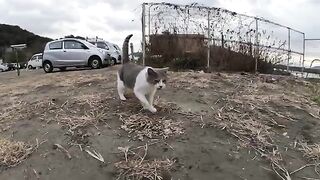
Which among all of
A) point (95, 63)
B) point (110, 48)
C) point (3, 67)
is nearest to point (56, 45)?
point (95, 63)

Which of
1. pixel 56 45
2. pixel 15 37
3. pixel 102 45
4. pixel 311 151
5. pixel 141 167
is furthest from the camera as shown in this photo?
pixel 15 37

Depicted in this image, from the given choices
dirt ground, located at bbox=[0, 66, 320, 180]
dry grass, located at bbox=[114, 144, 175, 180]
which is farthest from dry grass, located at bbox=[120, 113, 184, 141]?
dry grass, located at bbox=[114, 144, 175, 180]

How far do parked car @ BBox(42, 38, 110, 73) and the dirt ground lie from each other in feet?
34.0

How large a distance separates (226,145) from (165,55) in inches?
297

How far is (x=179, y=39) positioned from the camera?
1352 centimetres

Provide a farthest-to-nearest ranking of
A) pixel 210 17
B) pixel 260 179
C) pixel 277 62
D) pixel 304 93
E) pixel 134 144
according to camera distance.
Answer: pixel 277 62
pixel 210 17
pixel 304 93
pixel 134 144
pixel 260 179

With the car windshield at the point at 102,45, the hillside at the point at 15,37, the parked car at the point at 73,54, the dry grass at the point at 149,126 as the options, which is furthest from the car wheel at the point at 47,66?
the hillside at the point at 15,37

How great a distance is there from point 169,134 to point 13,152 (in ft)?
6.91

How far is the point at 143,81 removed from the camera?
6.59 meters

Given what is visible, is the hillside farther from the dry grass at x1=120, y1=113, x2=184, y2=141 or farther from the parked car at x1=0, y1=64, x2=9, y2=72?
the dry grass at x1=120, y1=113, x2=184, y2=141

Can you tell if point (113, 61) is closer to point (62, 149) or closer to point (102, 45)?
point (102, 45)

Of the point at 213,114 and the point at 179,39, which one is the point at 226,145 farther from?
the point at 179,39

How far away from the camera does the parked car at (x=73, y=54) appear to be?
19125 millimetres

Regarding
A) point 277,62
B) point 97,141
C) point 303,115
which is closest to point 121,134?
point 97,141
